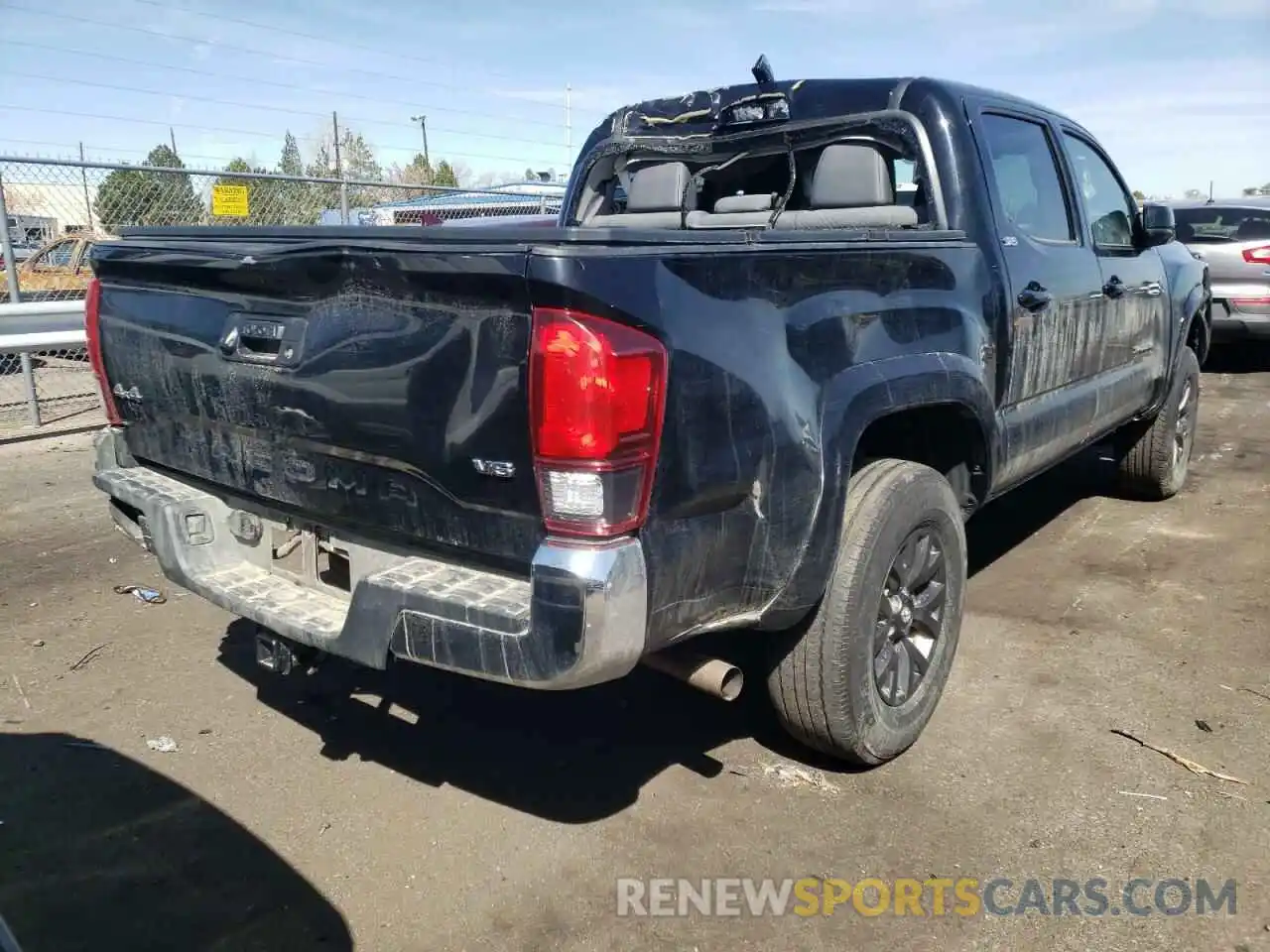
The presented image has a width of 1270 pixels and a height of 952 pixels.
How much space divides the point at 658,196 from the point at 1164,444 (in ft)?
10.8

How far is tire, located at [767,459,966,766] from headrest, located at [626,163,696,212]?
1787 millimetres

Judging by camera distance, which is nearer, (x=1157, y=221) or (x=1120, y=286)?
(x=1120, y=286)

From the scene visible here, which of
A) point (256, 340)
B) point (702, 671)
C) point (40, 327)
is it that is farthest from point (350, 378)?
point (40, 327)

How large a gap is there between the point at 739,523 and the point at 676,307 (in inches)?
21.2

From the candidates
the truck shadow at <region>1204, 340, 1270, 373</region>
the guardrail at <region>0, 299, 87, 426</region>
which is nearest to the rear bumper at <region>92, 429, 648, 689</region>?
the guardrail at <region>0, 299, 87, 426</region>

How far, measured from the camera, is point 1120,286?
4.64 m

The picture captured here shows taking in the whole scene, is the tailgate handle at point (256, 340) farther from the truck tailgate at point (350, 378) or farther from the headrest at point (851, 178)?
the headrest at point (851, 178)

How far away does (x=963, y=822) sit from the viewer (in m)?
2.93

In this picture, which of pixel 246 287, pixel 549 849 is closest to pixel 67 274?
pixel 246 287

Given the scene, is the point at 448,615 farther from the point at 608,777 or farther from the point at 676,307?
the point at 608,777

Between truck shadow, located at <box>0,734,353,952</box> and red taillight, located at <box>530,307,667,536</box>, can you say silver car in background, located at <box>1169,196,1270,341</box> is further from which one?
truck shadow, located at <box>0,734,353,952</box>

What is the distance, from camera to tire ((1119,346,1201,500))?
5.79 metres

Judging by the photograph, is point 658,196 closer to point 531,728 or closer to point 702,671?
point 531,728

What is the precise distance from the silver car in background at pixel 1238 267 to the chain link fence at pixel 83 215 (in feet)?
25.4
